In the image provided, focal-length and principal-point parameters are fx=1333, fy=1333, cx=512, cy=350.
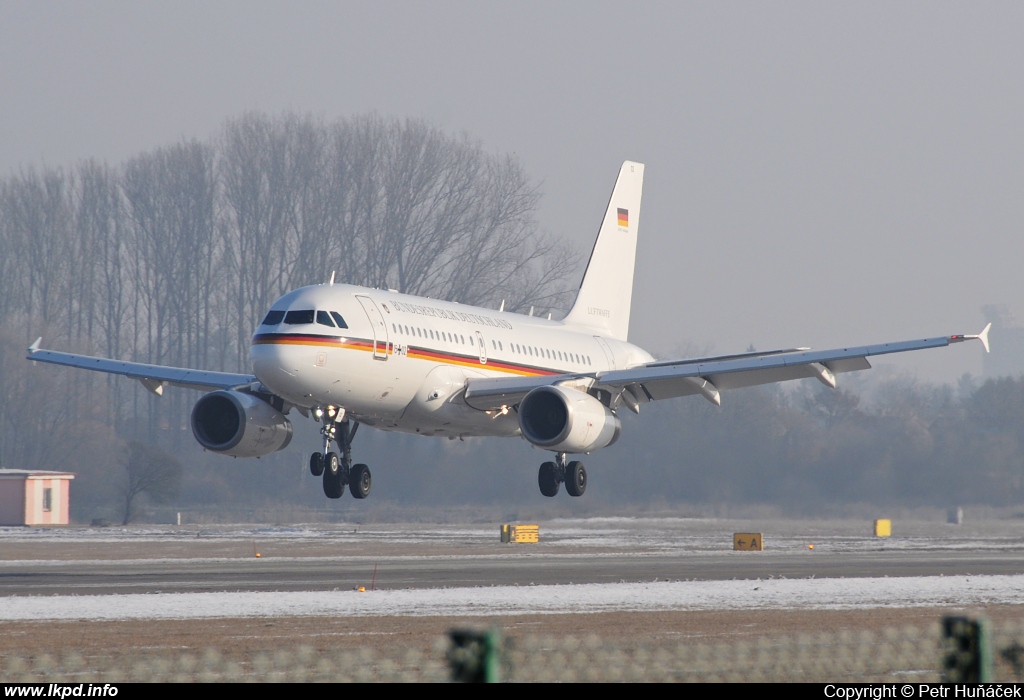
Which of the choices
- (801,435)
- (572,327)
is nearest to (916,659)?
(572,327)

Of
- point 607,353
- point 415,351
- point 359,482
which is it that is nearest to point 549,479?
point 359,482

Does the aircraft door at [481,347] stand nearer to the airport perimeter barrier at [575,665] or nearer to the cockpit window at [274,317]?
the cockpit window at [274,317]

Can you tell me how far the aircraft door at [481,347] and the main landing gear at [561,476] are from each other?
426cm

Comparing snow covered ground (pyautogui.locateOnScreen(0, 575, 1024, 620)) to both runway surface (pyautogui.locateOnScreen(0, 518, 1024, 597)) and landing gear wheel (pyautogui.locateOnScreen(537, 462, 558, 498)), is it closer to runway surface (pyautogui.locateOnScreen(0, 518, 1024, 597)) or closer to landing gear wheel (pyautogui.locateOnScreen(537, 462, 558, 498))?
runway surface (pyautogui.locateOnScreen(0, 518, 1024, 597))

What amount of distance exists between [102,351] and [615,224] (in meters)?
84.1

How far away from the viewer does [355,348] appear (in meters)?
31.0

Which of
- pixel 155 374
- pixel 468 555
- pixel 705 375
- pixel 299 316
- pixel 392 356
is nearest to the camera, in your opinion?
pixel 299 316

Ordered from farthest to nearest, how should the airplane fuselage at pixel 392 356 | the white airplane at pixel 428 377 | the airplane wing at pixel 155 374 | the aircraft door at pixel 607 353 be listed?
the aircraft door at pixel 607 353
the airplane wing at pixel 155 374
the white airplane at pixel 428 377
the airplane fuselage at pixel 392 356

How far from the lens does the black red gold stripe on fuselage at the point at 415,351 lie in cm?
3050

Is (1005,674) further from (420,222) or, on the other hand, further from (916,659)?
(420,222)

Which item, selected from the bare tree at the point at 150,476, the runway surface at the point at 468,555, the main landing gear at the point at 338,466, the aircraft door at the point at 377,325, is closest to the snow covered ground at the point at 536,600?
the runway surface at the point at 468,555

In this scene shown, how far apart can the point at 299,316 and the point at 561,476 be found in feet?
35.5

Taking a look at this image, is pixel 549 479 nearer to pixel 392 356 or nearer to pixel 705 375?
pixel 705 375

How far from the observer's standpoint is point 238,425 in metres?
35.0
